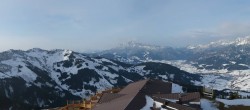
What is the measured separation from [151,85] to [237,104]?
18.9 meters

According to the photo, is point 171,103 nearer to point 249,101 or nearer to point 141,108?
point 141,108

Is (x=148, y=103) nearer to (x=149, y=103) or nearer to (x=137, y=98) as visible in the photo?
(x=149, y=103)

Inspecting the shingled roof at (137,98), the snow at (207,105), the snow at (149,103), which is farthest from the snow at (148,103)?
the snow at (207,105)

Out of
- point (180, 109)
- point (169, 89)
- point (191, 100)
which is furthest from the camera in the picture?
point (169, 89)

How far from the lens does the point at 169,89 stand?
285 feet

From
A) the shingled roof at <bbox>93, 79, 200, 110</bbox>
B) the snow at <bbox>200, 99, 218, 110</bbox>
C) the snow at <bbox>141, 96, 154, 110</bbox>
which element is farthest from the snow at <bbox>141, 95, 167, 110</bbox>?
the snow at <bbox>200, 99, 218, 110</bbox>

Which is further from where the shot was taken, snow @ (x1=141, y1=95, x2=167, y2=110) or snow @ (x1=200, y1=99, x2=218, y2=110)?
snow @ (x1=200, y1=99, x2=218, y2=110)

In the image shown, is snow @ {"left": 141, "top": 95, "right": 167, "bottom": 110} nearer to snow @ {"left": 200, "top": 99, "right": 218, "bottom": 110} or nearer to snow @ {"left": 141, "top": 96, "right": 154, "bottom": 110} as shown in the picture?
snow @ {"left": 141, "top": 96, "right": 154, "bottom": 110}

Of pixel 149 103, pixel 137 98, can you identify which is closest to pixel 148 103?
Answer: pixel 149 103

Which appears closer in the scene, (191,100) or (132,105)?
(132,105)

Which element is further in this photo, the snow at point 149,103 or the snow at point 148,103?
the snow at point 148,103

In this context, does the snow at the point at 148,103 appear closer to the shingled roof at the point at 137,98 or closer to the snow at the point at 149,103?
the snow at the point at 149,103

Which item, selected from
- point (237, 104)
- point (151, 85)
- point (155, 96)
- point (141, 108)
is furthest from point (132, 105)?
point (237, 104)

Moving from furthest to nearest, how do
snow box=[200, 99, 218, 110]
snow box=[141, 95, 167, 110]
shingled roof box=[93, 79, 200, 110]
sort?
snow box=[200, 99, 218, 110] < shingled roof box=[93, 79, 200, 110] < snow box=[141, 95, 167, 110]
